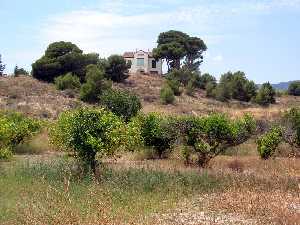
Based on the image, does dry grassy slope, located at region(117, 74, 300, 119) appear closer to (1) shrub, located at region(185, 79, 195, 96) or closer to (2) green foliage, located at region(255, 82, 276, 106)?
(1) shrub, located at region(185, 79, 195, 96)

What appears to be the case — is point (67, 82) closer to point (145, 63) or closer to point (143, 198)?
point (145, 63)

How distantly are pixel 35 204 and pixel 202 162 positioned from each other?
39.3 feet

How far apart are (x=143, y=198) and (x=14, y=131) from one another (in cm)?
1177

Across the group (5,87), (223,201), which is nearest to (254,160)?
(223,201)

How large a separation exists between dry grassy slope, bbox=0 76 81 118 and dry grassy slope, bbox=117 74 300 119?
7.36 meters

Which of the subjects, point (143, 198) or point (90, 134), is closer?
point (143, 198)

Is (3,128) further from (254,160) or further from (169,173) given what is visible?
(254,160)

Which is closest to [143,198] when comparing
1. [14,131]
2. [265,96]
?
[14,131]

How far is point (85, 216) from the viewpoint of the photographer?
8.38m

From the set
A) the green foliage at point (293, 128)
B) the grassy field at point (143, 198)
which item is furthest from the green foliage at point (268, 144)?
the grassy field at point (143, 198)

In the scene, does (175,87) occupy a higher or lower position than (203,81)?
lower

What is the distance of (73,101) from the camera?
44969 mm

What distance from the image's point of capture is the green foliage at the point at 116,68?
5716 centimetres

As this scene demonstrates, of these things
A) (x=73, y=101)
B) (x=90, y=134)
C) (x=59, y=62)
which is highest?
(x=59, y=62)
